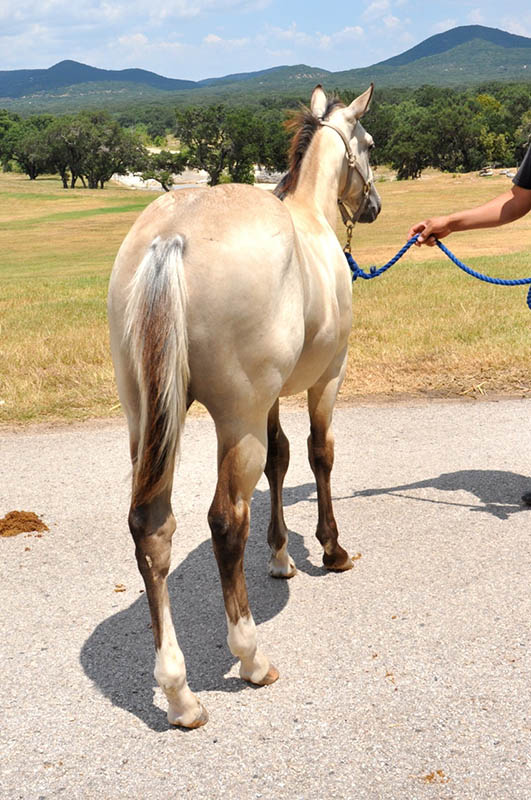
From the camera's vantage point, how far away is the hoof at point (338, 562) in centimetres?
454

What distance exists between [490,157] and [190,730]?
8382 cm

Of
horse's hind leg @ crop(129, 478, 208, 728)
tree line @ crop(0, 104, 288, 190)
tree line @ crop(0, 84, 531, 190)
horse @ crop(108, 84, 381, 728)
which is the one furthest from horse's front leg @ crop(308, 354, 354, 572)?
tree line @ crop(0, 84, 531, 190)

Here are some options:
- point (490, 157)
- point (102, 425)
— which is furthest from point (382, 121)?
point (102, 425)

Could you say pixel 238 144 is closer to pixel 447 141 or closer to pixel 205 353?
pixel 447 141

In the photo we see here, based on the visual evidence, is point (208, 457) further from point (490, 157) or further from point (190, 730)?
point (490, 157)

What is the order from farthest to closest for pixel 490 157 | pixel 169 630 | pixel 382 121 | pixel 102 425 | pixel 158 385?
pixel 382 121, pixel 490 157, pixel 102 425, pixel 169 630, pixel 158 385

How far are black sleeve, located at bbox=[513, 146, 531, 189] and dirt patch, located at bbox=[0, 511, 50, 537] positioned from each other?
393 centimetres

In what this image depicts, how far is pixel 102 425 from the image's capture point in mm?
7359

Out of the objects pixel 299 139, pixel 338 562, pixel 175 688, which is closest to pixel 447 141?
pixel 299 139

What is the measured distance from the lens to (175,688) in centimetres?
316

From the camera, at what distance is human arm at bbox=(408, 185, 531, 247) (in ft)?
17.8

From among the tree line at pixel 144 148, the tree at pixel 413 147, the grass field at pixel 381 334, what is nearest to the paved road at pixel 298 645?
the grass field at pixel 381 334

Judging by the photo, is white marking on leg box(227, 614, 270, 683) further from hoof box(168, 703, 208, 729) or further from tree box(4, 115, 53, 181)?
tree box(4, 115, 53, 181)

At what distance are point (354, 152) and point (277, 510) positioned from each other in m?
2.30
